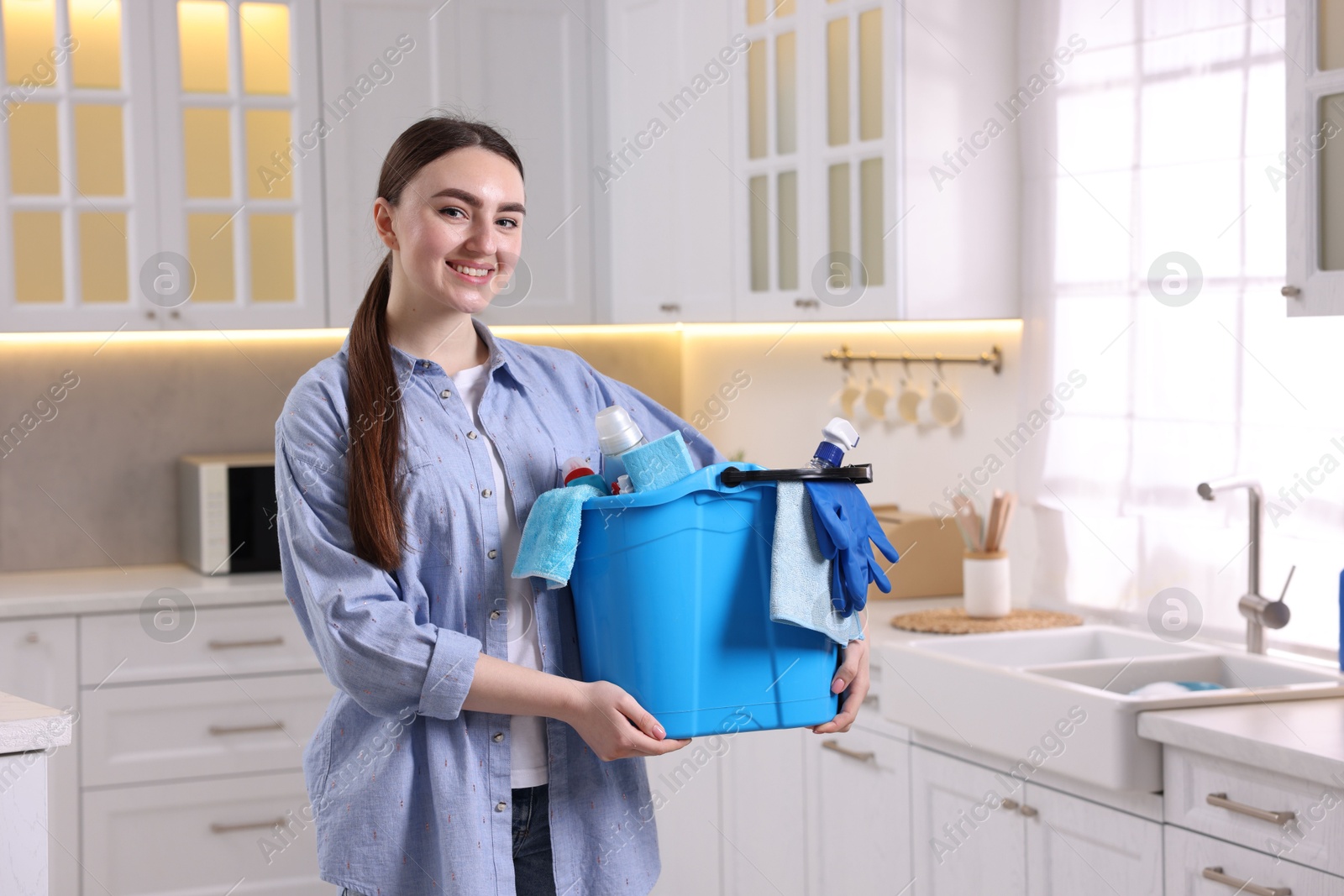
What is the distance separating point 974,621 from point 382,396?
5.13 ft

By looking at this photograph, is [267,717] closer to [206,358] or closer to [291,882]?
[291,882]

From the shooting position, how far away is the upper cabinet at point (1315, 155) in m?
1.85

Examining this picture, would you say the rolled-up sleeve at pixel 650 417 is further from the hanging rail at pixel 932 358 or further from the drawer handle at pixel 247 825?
the drawer handle at pixel 247 825

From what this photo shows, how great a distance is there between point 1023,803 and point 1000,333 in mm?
1124

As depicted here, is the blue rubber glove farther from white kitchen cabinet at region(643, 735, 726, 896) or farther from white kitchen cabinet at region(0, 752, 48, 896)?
white kitchen cabinet at region(643, 735, 726, 896)

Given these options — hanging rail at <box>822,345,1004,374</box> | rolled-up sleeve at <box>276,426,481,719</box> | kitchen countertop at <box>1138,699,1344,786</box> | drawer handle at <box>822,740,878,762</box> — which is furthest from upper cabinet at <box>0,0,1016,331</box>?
rolled-up sleeve at <box>276,426,481,719</box>

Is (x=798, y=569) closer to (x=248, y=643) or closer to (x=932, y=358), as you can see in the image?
(x=932, y=358)

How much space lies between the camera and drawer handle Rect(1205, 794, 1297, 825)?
1.70 m

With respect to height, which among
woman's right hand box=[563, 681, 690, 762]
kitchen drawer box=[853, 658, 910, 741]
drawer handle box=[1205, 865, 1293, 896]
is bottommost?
drawer handle box=[1205, 865, 1293, 896]

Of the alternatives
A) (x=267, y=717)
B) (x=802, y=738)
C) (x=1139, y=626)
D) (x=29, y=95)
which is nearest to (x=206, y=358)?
(x=29, y=95)

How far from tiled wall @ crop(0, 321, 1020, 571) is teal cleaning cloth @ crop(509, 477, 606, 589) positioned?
77.1 inches

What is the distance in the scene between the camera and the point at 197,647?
10.00ft

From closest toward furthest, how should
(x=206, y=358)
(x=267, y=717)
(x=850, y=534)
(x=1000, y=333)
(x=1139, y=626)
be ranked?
1. (x=850, y=534)
2. (x=1139, y=626)
3. (x=1000, y=333)
4. (x=267, y=717)
5. (x=206, y=358)

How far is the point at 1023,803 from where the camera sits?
6.95 ft
